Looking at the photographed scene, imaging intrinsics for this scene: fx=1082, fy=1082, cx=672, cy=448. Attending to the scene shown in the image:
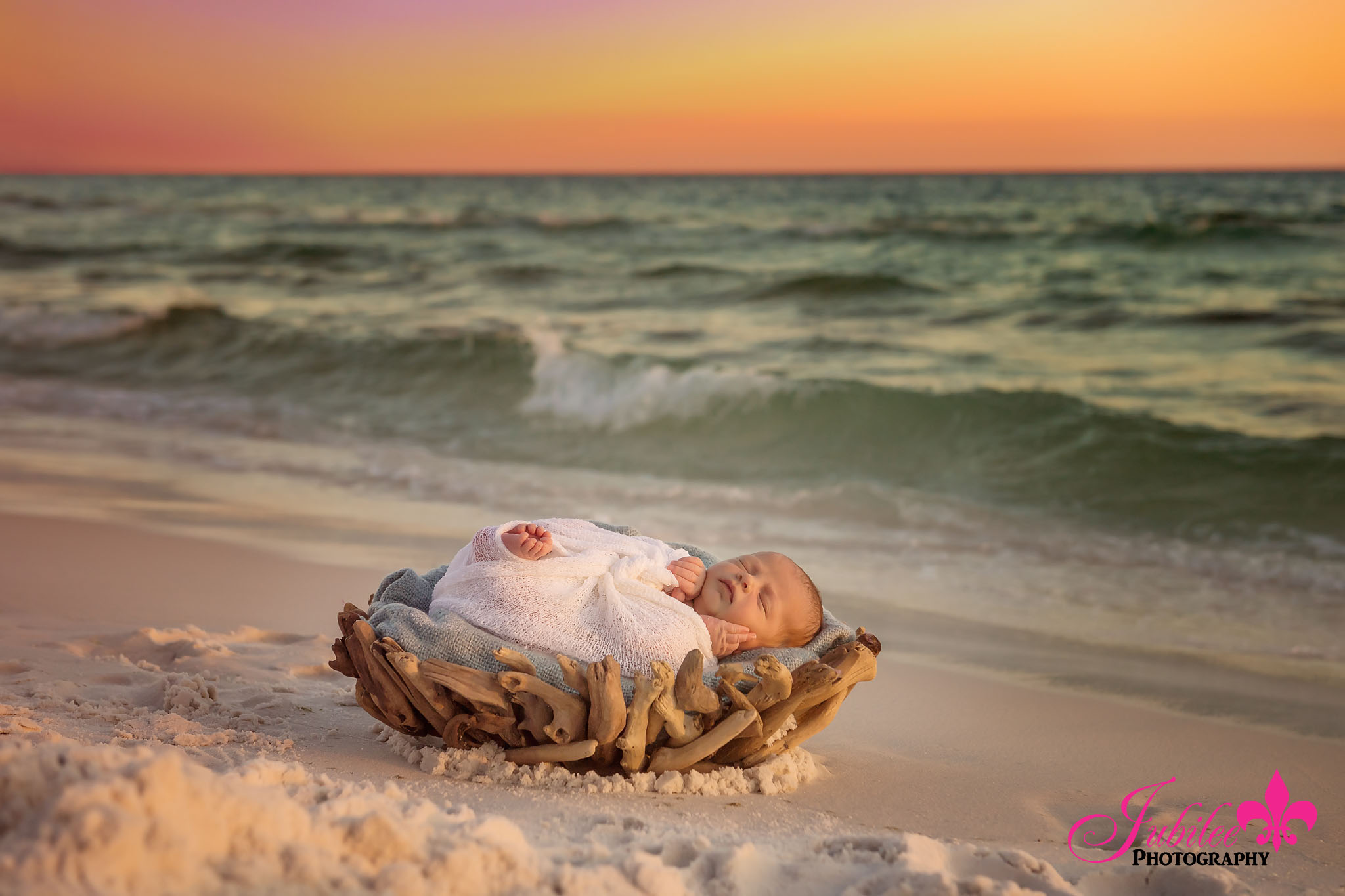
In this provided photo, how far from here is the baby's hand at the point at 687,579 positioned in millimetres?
3414

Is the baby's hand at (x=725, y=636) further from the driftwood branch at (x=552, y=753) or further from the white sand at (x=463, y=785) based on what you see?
the driftwood branch at (x=552, y=753)

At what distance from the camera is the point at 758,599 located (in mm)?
3379

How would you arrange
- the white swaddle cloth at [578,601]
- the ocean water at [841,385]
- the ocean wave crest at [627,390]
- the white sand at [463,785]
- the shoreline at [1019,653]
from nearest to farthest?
1. the white sand at [463,785]
2. the white swaddle cloth at [578,601]
3. the shoreline at [1019,653]
4. the ocean water at [841,385]
5. the ocean wave crest at [627,390]

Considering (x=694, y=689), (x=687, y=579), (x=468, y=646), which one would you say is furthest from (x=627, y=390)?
(x=694, y=689)

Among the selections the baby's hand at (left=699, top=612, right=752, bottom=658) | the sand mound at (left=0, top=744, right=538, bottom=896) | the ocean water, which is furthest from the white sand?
the ocean water

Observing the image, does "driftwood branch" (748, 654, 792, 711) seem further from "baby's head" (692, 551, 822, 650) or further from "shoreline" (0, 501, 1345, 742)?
"shoreline" (0, 501, 1345, 742)

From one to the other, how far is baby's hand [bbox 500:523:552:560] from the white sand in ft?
1.99

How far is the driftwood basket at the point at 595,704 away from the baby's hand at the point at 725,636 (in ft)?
0.59

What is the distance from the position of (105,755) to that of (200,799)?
0.71 ft

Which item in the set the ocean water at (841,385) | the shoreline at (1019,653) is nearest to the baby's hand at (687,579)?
the shoreline at (1019,653)

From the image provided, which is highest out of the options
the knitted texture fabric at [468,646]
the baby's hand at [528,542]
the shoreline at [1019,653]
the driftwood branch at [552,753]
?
the baby's hand at [528,542]

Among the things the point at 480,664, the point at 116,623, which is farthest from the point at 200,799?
the point at 116,623

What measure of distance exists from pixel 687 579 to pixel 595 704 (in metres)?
0.58

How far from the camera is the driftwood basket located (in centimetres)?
301
